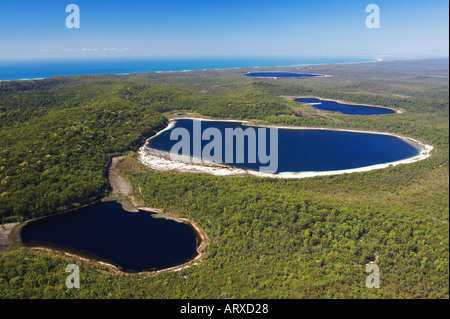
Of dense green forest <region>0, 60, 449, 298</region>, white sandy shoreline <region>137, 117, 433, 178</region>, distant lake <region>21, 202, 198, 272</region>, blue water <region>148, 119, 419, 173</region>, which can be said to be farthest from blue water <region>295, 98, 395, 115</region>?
distant lake <region>21, 202, 198, 272</region>

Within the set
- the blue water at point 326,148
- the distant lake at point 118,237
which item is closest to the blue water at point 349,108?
the blue water at point 326,148

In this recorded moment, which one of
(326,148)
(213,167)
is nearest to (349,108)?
(326,148)

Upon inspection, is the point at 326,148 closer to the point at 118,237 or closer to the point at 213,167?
the point at 213,167

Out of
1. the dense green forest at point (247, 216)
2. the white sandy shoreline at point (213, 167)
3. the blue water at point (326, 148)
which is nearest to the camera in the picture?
the dense green forest at point (247, 216)

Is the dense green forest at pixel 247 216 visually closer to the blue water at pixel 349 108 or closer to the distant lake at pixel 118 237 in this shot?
the distant lake at pixel 118 237

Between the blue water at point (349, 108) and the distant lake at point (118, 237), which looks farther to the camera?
the blue water at point (349, 108)

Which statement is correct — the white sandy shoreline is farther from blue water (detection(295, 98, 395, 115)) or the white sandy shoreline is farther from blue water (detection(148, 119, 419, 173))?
blue water (detection(295, 98, 395, 115))
